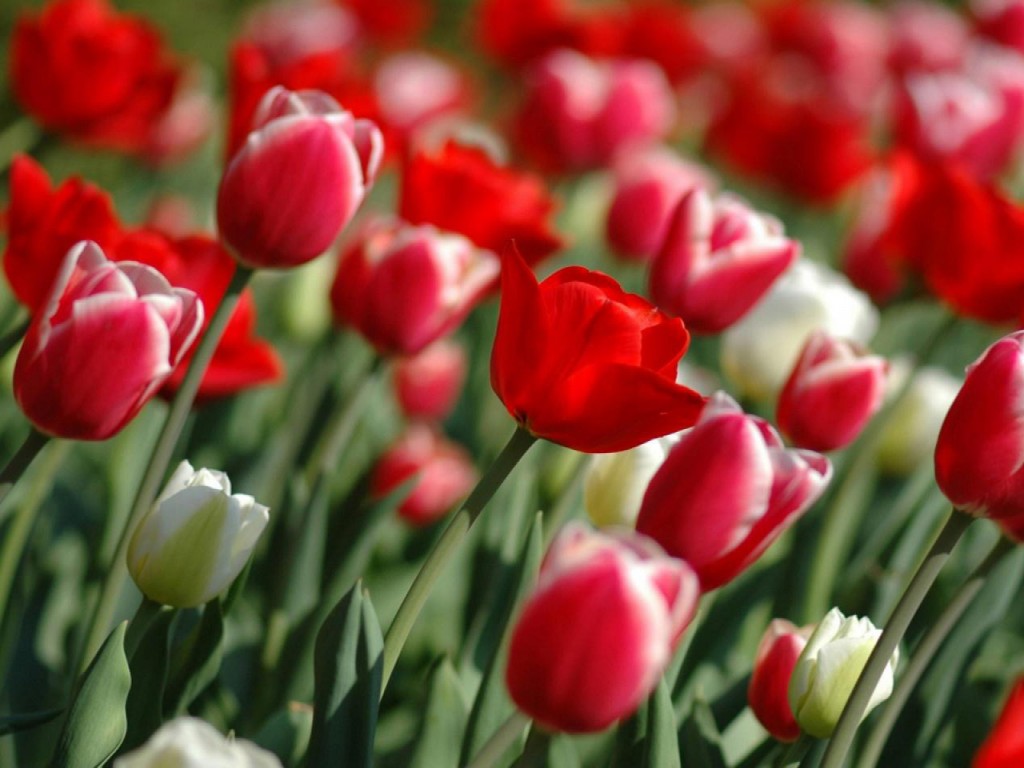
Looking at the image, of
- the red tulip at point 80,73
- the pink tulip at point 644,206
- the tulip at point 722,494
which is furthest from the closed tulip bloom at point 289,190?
the pink tulip at point 644,206

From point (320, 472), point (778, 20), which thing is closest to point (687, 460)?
point (320, 472)

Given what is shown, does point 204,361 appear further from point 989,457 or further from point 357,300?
point 989,457

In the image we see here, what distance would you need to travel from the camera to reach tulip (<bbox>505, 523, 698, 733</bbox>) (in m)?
0.47

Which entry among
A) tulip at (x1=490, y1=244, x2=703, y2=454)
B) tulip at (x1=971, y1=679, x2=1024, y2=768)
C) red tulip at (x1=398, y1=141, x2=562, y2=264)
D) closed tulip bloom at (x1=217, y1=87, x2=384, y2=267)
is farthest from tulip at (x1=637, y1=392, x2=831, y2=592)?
red tulip at (x1=398, y1=141, x2=562, y2=264)

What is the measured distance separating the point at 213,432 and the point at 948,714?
25.9 inches

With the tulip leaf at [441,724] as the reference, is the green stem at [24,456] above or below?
above

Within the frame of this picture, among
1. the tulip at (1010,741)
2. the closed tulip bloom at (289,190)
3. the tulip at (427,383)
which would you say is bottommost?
the tulip at (427,383)

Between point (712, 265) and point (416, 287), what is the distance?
8.1 inches

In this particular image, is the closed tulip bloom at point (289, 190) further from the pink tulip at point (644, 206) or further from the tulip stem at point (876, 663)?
the pink tulip at point (644, 206)

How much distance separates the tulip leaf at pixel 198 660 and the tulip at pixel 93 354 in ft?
0.46

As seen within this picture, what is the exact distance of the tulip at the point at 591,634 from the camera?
1.53ft

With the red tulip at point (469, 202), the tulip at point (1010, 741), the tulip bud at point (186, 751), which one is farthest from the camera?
the red tulip at point (469, 202)

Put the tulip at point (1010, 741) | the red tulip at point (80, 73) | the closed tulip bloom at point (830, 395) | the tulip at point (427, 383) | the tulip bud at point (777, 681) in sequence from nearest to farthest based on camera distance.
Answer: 1. the tulip at point (1010, 741)
2. the tulip bud at point (777, 681)
3. the closed tulip bloom at point (830, 395)
4. the red tulip at point (80, 73)
5. the tulip at point (427, 383)

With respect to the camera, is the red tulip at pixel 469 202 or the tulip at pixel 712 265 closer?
the tulip at pixel 712 265
